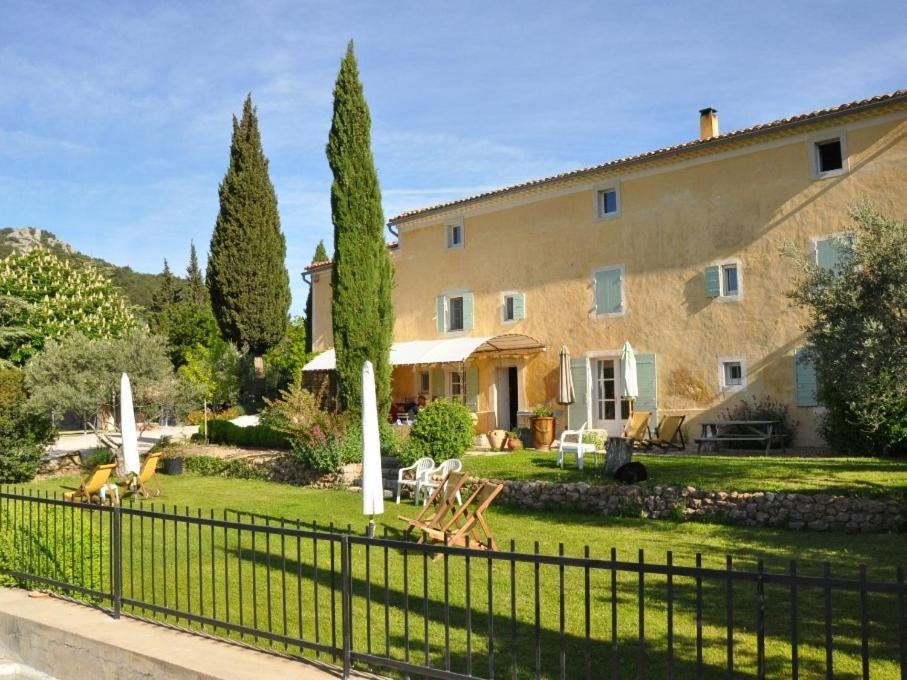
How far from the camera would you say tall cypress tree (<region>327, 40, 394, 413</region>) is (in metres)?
22.1

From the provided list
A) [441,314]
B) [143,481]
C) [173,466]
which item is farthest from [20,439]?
[441,314]

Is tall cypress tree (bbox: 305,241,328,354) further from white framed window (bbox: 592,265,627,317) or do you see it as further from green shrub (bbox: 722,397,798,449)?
green shrub (bbox: 722,397,798,449)

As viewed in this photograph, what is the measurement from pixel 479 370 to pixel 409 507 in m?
11.1

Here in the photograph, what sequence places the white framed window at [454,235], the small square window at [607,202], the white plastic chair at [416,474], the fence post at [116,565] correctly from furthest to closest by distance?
1. the white framed window at [454,235]
2. the small square window at [607,202]
3. the white plastic chair at [416,474]
4. the fence post at [116,565]

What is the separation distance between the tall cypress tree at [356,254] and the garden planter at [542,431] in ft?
13.4

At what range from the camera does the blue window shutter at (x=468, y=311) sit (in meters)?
26.4

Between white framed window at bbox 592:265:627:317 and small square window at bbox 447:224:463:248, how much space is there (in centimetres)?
536

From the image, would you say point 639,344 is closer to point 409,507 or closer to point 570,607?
point 409,507

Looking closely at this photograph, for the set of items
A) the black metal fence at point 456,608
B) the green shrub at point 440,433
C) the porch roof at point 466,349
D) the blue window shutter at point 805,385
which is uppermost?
the porch roof at point 466,349

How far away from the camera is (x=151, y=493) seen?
54.6 ft

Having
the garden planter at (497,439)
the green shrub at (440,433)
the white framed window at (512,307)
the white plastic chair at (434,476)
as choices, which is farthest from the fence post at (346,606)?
the white framed window at (512,307)

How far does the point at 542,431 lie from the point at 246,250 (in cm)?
1745

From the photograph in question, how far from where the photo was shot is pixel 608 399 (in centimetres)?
2309

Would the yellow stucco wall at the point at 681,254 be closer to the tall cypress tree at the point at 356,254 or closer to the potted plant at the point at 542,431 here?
the potted plant at the point at 542,431
